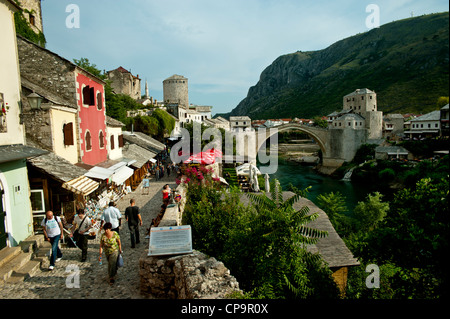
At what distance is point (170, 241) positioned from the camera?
17.4 feet

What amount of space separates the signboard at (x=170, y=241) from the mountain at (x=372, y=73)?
14.6ft

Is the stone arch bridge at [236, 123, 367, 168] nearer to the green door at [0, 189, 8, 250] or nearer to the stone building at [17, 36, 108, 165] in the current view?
the stone building at [17, 36, 108, 165]

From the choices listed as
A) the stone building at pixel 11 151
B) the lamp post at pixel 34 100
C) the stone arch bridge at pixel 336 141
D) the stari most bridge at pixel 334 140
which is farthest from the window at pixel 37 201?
the stone arch bridge at pixel 336 141

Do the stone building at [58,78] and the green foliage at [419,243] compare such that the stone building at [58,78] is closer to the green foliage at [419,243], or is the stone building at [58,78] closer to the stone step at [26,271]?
the stone step at [26,271]

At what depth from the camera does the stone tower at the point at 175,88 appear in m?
67.9

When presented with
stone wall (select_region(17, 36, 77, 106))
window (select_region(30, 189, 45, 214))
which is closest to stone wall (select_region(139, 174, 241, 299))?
window (select_region(30, 189, 45, 214))

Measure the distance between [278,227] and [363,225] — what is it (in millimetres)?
16003

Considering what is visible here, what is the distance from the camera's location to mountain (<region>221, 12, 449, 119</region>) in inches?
408

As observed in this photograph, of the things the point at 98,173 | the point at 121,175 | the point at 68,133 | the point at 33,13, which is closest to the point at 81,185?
the point at 98,173

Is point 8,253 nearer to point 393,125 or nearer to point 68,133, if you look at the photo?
point 68,133

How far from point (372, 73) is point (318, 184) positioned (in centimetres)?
8077
